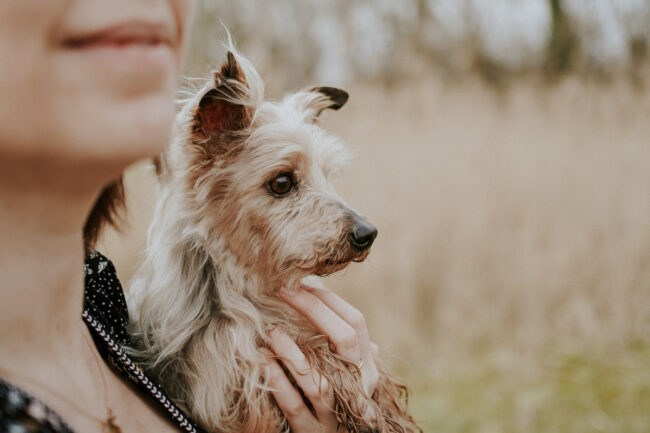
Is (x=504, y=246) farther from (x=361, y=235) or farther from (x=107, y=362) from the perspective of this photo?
(x=107, y=362)

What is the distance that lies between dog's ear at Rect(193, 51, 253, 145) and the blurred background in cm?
267

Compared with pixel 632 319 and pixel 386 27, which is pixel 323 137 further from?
pixel 386 27

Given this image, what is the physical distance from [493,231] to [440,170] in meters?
0.71

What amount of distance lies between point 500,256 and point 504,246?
9cm

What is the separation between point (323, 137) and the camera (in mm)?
2111

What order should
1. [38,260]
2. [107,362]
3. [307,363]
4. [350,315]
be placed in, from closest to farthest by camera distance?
[38,260] < [107,362] < [307,363] < [350,315]

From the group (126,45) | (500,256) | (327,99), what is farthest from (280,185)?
(500,256)

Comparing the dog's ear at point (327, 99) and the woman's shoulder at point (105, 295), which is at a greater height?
the dog's ear at point (327, 99)

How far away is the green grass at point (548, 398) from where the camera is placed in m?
4.35

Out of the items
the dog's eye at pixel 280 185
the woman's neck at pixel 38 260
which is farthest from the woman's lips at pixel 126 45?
the dog's eye at pixel 280 185

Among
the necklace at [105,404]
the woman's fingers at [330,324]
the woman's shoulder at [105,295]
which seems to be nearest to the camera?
the necklace at [105,404]

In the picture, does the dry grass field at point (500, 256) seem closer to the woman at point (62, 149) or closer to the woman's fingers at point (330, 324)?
the woman's fingers at point (330, 324)

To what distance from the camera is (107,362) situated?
1.27 meters

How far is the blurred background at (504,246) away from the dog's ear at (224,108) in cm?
267
